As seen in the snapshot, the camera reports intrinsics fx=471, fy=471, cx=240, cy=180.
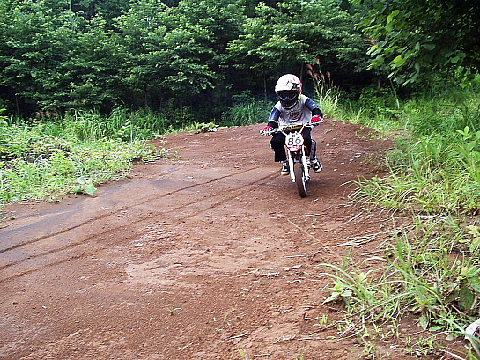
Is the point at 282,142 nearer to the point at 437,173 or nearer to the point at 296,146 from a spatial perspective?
the point at 296,146

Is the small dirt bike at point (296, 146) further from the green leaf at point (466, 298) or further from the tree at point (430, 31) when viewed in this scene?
the green leaf at point (466, 298)

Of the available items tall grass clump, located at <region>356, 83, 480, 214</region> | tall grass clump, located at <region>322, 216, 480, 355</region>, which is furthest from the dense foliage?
tall grass clump, located at <region>322, 216, 480, 355</region>

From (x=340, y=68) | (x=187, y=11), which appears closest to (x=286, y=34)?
(x=340, y=68)

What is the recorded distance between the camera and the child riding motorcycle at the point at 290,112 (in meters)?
6.02

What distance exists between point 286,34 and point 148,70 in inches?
185

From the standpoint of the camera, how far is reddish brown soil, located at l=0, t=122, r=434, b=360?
8.75 ft

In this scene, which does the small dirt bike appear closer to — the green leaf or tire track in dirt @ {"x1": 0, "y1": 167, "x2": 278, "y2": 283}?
tire track in dirt @ {"x1": 0, "y1": 167, "x2": 278, "y2": 283}

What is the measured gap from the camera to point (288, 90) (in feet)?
19.8

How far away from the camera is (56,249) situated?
14.0ft

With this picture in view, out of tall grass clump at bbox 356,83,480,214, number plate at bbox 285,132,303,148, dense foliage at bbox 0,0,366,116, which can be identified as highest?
dense foliage at bbox 0,0,366,116

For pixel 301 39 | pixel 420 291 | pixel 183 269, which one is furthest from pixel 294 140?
pixel 301 39

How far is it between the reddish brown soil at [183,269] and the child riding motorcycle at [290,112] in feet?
1.69

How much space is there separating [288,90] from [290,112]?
32cm

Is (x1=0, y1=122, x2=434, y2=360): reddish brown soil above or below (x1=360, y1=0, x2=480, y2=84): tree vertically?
Result: below
